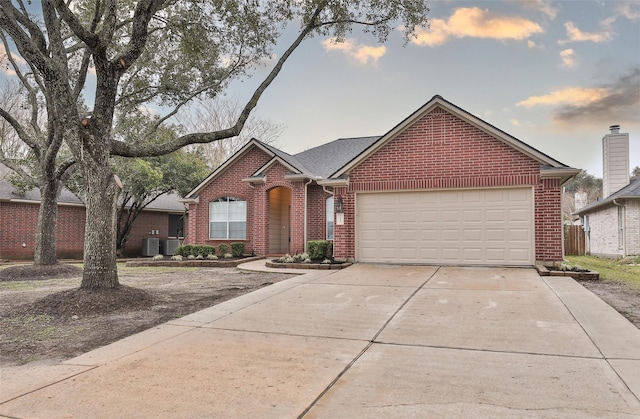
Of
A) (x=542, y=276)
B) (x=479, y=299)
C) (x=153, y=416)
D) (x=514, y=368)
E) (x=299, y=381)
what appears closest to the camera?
(x=153, y=416)

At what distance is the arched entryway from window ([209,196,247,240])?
49.9 inches

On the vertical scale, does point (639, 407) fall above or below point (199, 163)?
below

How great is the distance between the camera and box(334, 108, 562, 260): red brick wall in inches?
432

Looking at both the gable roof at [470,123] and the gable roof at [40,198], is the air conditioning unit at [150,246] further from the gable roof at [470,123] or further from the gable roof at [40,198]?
the gable roof at [470,123]

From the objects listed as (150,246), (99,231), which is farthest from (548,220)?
(150,246)

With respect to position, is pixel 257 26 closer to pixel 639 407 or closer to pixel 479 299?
pixel 479 299

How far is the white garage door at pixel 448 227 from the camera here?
11.3m

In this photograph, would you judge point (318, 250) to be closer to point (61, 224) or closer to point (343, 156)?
point (343, 156)

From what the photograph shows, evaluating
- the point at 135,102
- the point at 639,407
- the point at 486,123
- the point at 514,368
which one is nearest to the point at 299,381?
the point at 514,368

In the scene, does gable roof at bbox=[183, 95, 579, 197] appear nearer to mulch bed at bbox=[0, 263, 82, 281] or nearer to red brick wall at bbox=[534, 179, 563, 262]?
red brick wall at bbox=[534, 179, 563, 262]

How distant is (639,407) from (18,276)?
13467 mm

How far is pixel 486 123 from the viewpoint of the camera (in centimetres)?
1132

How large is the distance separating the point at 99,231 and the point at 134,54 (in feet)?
10.5

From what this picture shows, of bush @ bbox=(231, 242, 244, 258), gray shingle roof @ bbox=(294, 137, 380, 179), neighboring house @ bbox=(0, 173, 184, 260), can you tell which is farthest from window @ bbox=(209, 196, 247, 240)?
neighboring house @ bbox=(0, 173, 184, 260)
